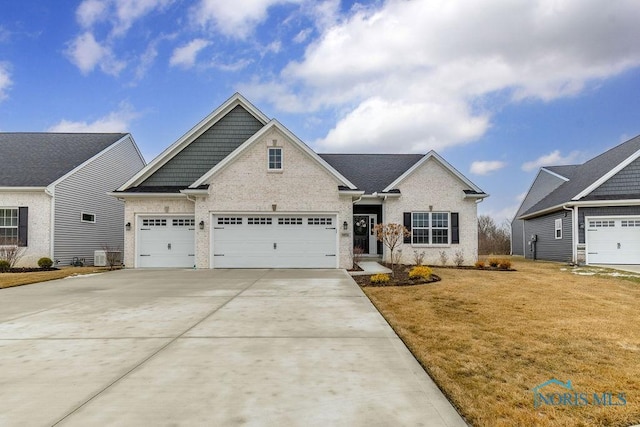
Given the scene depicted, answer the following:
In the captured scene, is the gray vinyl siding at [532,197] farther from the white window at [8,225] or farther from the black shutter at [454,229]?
the white window at [8,225]

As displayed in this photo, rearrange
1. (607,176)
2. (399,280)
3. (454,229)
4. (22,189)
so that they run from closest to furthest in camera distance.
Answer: (399,280) < (22,189) < (454,229) < (607,176)

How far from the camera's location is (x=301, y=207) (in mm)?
14688

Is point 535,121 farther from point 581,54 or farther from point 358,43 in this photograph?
point 358,43

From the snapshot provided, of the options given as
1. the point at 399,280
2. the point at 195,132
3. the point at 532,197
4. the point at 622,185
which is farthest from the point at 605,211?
the point at 195,132

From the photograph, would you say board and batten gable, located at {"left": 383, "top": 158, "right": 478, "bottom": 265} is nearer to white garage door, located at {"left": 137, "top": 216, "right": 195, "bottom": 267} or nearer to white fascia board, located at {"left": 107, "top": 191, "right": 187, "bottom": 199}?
white garage door, located at {"left": 137, "top": 216, "right": 195, "bottom": 267}

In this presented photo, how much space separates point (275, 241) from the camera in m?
14.9

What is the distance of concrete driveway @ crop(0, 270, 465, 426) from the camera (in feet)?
9.67

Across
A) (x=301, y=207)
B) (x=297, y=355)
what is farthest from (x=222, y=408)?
(x=301, y=207)

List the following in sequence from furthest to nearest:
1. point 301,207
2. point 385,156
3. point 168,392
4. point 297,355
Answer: point 385,156, point 301,207, point 297,355, point 168,392

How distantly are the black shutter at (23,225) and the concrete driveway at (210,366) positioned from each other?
431 inches

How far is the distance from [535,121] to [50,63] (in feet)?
82.2

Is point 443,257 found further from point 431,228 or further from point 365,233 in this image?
point 365,233

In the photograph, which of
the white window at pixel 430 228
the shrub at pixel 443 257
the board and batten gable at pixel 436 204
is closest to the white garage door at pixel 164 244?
the board and batten gable at pixel 436 204

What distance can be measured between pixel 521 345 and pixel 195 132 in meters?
15.4
